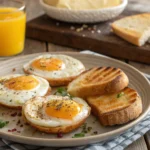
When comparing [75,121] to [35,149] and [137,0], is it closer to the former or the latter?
[35,149]

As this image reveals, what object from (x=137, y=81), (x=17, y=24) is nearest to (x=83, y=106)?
(x=137, y=81)

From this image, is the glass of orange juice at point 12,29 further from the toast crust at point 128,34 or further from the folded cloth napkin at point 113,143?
the folded cloth napkin at point 113,143

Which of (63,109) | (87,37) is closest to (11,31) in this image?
(87,37)

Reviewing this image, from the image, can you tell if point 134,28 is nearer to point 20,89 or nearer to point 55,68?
point 55,68

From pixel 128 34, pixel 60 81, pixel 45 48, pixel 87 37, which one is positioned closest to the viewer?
pixel 60 81

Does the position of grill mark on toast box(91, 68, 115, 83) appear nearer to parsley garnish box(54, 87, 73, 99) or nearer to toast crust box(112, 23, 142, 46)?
parsley garnish box(54, 87, 73, 99)

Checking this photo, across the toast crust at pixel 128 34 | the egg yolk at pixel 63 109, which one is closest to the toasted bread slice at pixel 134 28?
the toast crust at pixel 128 34
